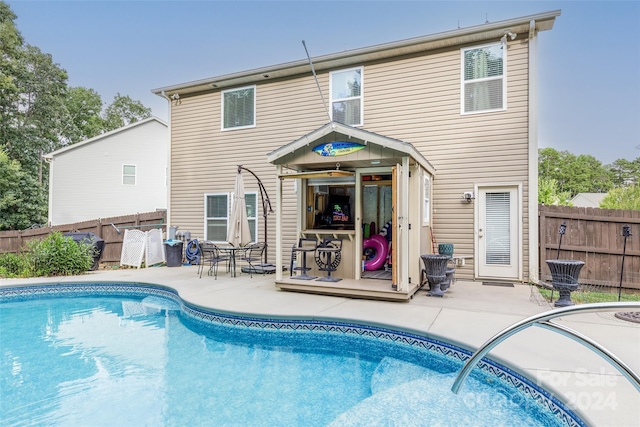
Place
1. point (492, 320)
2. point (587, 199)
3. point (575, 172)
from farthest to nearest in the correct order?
point (575, 172)
point (587, 199)
point (492, 320)

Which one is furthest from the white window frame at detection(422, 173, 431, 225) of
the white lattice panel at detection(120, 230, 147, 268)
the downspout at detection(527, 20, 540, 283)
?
the white lattice panel at detection(120, 230, 147, 268)

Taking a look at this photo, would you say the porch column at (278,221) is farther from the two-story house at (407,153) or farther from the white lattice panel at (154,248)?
the white lattice panel at (154,248)

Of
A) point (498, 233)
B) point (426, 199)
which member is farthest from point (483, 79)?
point (498, 233)

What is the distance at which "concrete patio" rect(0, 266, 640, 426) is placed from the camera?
259 centimetres

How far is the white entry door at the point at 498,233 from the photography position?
22.6 feet

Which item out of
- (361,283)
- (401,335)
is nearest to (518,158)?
(361,283)

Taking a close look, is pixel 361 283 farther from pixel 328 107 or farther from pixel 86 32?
pixel 86 32

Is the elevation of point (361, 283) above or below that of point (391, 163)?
below

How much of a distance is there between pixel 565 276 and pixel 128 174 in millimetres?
15954

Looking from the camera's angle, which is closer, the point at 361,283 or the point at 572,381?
the point at 572,381

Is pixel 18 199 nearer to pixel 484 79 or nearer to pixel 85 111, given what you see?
pixel 85 111

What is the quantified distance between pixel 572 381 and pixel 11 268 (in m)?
10.9

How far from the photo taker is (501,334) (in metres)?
1.88

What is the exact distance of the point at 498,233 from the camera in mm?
7027
